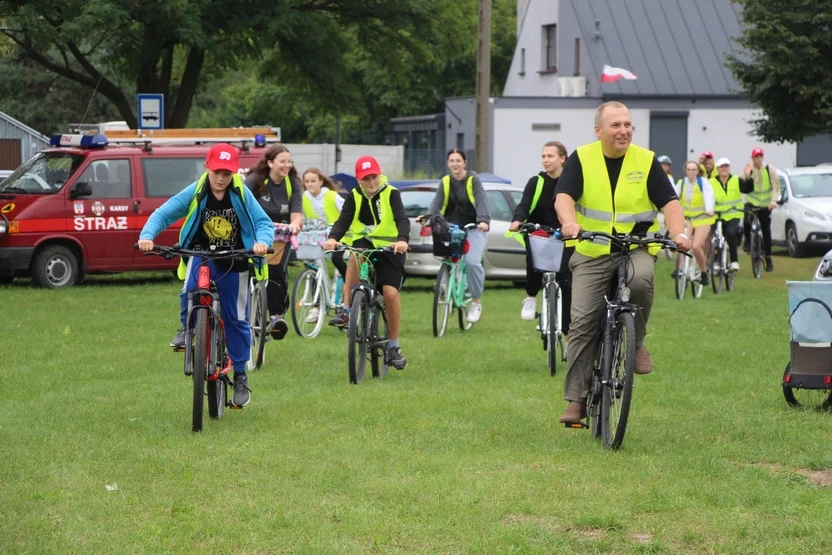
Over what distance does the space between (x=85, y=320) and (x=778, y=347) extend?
7.69 m

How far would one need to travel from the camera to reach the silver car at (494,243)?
21.0 m

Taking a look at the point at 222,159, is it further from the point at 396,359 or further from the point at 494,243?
the point at 494,243

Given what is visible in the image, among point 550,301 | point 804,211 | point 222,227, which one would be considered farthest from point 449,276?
point 804,211

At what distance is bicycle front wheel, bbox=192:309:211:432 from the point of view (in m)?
8.52

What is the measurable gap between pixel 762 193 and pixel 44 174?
1085cm

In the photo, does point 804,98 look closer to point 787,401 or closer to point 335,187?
point 335,187

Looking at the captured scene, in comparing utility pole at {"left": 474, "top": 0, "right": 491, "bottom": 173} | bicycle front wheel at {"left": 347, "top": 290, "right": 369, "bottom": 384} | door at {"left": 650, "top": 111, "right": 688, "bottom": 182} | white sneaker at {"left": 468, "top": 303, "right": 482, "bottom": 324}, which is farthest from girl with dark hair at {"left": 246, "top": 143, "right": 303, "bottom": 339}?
door at {"left": 650, "top": 111, "right": 688, "bottom": 182}

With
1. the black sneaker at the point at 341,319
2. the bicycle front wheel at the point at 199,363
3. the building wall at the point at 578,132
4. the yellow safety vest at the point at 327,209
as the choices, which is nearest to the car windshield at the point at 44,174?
the yellow safety vest at the point at 327,209

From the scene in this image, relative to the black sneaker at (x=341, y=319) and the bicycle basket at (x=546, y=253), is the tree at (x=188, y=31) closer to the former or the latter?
the black sneaker at (x=341, y=319)

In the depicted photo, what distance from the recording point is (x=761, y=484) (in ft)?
23.3

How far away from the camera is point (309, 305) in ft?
47.5

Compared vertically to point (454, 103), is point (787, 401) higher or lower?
lower

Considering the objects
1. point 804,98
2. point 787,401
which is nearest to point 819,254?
point 804,98

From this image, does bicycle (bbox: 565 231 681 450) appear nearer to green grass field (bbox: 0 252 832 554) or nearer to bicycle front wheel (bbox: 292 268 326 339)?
green grass field (bbox: 0 252 832 554)
